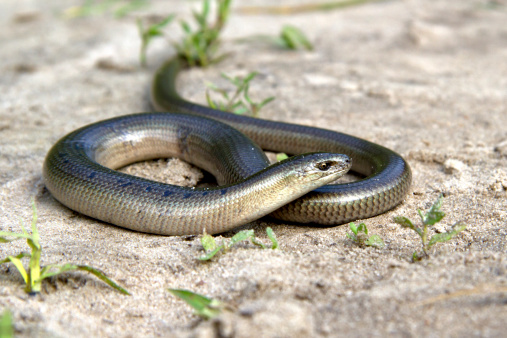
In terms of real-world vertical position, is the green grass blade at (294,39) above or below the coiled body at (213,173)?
above

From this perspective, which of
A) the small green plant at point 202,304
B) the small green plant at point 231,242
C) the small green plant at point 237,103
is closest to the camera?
the small green plant at point 202,304

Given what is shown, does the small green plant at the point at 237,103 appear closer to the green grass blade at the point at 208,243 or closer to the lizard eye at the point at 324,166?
the lizard eye at the point at 324,166

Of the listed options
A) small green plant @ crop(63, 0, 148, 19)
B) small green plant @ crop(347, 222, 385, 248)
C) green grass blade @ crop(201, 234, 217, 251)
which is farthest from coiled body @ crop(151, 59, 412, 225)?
small green plant @ crop(63, 0, 148, 19)

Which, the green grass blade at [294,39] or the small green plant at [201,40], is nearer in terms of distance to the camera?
the small green plant at [201,40]

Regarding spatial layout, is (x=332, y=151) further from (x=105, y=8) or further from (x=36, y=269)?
(x=105, y=8)

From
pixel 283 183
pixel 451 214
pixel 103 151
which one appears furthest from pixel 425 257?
pixel 103 151

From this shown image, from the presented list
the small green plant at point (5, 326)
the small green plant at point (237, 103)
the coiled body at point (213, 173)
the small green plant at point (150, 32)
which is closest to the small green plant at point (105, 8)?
the small green plant at point (150, 32)

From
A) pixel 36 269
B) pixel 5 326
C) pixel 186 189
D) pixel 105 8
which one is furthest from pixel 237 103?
pixel 105 8

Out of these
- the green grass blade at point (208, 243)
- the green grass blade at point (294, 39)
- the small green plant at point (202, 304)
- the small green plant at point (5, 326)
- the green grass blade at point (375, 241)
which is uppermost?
the green grass blade at point (294, 39)
